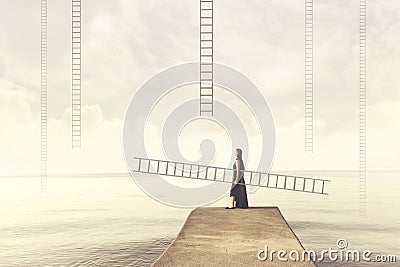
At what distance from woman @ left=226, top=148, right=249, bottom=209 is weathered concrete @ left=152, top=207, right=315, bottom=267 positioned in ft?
3.97

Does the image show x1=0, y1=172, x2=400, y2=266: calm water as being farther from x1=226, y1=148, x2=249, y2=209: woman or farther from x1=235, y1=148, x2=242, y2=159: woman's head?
x1=235, y1=148, x2=242, y2=159: woman's head

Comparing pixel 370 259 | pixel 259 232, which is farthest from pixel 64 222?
pixel 259 232

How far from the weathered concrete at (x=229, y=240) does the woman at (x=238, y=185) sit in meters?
1.21

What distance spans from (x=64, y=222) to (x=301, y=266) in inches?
1427

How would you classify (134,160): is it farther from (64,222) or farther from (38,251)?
(64,222)

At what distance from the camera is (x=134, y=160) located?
1480 centimetres

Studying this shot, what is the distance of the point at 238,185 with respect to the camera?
16516 mm

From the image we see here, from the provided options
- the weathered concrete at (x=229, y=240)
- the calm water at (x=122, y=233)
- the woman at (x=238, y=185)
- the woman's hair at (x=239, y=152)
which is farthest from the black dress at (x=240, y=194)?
the calm water at (x=122, y=233)

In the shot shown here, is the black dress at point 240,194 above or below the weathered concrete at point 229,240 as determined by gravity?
above

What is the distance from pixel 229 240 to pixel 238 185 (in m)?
6.00

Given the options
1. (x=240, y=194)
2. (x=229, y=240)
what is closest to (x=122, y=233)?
(x=240, y=194)

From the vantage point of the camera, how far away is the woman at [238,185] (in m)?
15.8

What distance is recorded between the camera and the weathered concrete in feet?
27.9

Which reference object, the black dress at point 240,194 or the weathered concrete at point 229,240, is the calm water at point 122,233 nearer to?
the black dress at point 240,194
